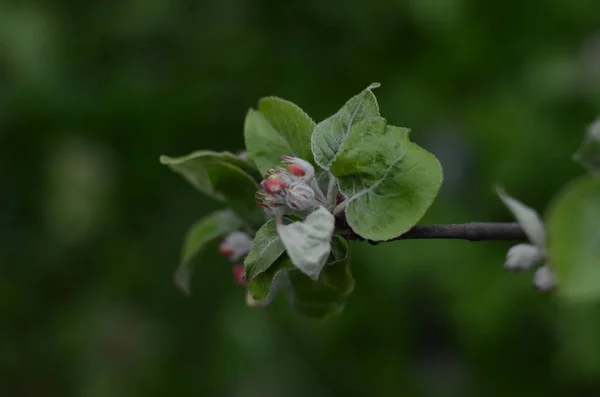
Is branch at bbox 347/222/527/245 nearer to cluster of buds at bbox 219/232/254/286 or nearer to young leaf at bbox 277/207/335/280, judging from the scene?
young leaf at bbox 277/207/335/280

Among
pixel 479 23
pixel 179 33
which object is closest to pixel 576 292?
pixel 479 23

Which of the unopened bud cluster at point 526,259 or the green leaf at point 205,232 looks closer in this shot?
the unopened bud cluster at point 526,259

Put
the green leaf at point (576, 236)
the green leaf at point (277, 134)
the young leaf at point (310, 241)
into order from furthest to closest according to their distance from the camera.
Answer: the green leaf at point (277, 134) → the young leaf at point (310, 241) → the green leaf at point (576, 236)

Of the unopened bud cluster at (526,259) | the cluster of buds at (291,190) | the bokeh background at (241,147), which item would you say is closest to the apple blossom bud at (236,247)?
the cluster of buds at (291,190)

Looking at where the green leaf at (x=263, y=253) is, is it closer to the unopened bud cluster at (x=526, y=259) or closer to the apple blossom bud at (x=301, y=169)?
the apple blossom bud at (x=301, y=169)

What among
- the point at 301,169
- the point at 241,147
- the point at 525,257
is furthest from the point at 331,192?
the point at 241,147

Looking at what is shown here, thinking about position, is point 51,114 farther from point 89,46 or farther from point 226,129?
point 226,129
